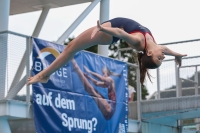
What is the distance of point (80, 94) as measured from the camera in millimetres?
13781

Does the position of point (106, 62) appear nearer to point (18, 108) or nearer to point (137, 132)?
point (137, 132)

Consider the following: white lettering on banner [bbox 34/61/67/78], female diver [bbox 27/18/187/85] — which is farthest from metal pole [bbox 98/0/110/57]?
female diver [bbox 27/18/187/85]

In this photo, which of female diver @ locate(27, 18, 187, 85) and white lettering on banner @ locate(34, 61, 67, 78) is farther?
white lettering on banner @ locate(34, 61, 67, 78)

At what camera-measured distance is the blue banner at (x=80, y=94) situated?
12.8 metres

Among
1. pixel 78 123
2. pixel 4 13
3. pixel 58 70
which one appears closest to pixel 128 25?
pixel 58 70

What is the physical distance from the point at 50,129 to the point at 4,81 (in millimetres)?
1445

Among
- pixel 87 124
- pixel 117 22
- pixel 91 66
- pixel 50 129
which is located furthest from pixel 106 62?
pixel 117 22

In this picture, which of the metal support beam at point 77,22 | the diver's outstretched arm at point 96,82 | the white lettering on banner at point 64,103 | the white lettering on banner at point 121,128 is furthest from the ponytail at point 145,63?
the white lettering on banner at point 121,128

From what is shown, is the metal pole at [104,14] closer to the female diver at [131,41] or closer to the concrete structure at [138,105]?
the concrete structure at [138,105]

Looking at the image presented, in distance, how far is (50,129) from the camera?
42.0 ft

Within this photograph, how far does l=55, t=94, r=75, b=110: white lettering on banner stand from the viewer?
13.1 m

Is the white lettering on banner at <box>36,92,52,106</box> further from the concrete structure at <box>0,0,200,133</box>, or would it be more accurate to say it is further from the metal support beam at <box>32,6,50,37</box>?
the metal support beam at <box>32,6,50,37</box>

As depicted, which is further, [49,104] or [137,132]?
[137,132]

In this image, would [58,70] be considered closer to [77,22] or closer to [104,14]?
[77,22]
